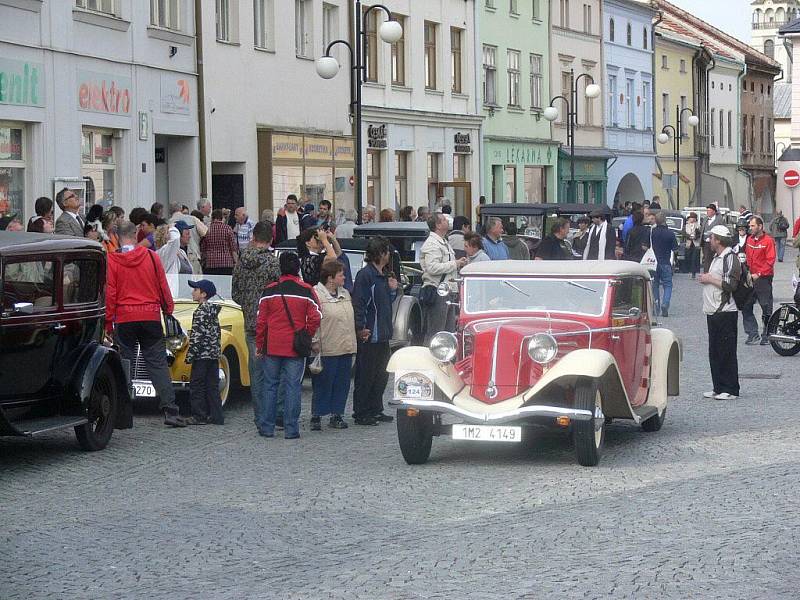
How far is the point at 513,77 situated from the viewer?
51.4 m

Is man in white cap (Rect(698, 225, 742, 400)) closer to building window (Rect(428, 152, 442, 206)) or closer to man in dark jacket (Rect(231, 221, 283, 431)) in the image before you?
man in dark jacket (Rect(231, 221, 283, 431))

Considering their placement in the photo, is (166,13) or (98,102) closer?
(98,102)

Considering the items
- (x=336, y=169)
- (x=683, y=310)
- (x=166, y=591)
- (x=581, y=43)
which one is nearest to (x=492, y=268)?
(x=166, y=591)

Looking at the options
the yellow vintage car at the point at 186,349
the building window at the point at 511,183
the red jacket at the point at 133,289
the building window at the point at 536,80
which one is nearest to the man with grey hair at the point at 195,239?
the yellow vintage car at the point at 186,349

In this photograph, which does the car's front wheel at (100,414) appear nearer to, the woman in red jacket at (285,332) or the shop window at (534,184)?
the woman in red jacket at (285,332)

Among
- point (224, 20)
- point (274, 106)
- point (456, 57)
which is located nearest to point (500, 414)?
point (224, 20)

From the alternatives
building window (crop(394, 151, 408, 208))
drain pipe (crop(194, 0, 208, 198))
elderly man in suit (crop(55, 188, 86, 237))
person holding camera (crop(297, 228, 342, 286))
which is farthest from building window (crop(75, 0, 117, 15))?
building window (crop(394, 151, 408, 208))

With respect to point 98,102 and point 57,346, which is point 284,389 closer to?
point 57,346

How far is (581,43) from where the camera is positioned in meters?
58.4

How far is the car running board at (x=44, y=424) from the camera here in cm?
1186

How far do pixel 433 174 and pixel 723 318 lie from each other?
2933cm

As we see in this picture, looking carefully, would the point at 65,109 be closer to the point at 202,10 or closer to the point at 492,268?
the point at 202,10

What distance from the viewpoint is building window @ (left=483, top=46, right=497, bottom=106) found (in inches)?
1921

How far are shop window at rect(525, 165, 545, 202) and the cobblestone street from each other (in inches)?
1514
